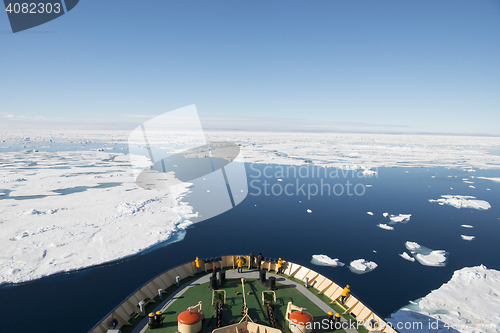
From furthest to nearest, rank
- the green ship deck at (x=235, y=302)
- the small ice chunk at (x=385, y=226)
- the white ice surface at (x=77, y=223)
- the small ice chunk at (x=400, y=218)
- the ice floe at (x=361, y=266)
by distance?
1. the small ice chunk at (x=400, y=218)
2. the small ice chunk at (x=385, y=226)
3. the ice floe at (x=361, y=266)
4. the white ice surface at (x=77, y=223)
5. the green ship deck at (x=235, y=302)

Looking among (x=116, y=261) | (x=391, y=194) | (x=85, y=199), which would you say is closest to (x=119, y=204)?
(x=85, y=199)

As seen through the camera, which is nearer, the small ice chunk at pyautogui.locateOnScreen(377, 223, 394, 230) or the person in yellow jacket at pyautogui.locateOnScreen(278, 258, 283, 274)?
the person in yellow jacket at pyautogui.locateOnScreen(278, 258, 283, 274)

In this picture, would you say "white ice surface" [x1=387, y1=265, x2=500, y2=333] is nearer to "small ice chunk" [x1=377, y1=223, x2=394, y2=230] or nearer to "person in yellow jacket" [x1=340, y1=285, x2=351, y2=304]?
"person in yellow jacket" [x1=340, y1=285, x2=351, y2=304]

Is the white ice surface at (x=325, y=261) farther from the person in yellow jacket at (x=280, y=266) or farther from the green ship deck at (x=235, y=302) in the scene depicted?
the green ship deck at (x=235, y=302)

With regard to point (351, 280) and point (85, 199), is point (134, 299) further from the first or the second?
point (85, 199)

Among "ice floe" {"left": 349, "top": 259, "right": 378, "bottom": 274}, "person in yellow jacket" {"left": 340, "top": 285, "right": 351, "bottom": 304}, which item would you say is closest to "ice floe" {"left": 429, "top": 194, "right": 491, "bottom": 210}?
"ice floe" {"left": 349, "top": 259, "right": 378, "bottom": 274}

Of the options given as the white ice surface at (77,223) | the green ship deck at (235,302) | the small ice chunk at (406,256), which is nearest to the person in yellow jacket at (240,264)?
the green ship deck at (235,302)
